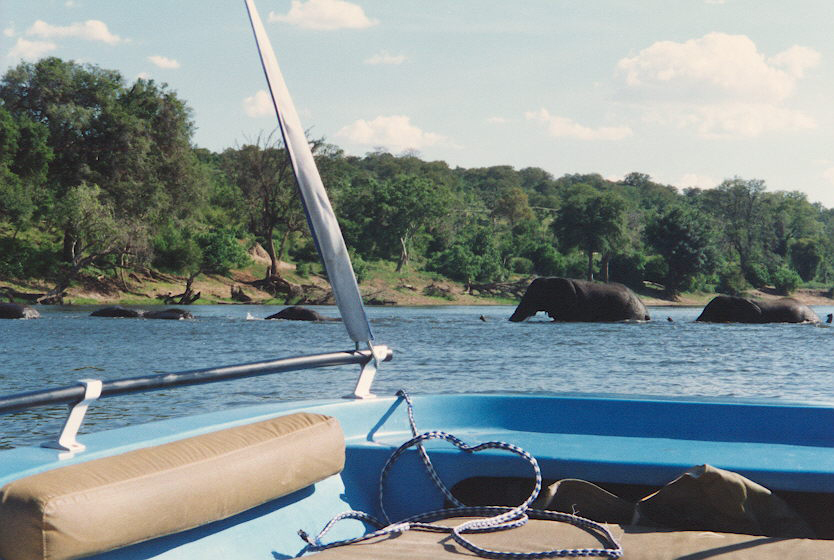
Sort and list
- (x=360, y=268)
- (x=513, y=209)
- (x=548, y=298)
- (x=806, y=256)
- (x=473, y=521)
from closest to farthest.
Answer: (x=473, y=521) → (x=548, y=298) → (x=360, y=268) → (x=806, y=256) → (x=513, y=209)

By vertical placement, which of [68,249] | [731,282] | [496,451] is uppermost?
[496,451]

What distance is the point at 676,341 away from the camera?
83.8ft

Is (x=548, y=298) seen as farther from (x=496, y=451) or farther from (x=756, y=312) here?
(x=496, y=451)

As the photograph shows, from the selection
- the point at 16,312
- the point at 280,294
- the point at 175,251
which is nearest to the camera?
the point at 16,312

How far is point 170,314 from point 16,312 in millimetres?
5251

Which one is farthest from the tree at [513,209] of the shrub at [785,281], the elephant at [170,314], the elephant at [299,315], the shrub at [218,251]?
the elephant at [170,314]

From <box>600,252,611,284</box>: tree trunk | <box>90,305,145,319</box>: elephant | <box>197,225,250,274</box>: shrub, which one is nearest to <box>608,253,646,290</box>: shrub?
<box>600,252,611,284</box>: tree trunk

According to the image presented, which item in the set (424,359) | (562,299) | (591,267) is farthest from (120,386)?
(591,267)

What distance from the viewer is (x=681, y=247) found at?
66.9m

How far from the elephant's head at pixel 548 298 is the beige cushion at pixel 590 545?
33024 millimetres

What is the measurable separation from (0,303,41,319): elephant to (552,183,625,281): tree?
41.1 metres

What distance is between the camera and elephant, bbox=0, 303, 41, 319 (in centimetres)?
3238

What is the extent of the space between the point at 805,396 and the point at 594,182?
114m

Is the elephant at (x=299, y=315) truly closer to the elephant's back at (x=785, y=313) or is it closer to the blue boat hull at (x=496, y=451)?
the elephant's back at (x=785, y=313)
